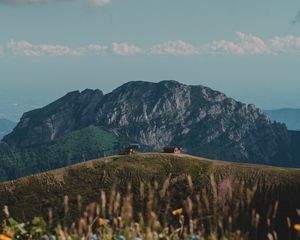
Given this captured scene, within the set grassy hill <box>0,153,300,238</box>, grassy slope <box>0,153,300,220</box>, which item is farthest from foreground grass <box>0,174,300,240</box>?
grassy slope <box>0,153,300,220</box>

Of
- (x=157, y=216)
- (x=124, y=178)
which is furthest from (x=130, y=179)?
(x=157, y=216)

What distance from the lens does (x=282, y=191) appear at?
331ft

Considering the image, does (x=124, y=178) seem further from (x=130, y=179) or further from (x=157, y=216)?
(x=157, y=216)

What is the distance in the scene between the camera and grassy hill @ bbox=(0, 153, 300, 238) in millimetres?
101625

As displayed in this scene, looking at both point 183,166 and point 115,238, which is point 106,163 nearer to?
point 183,166

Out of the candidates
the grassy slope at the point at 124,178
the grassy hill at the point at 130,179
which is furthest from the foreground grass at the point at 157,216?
the grassy slope at the point at 124,178

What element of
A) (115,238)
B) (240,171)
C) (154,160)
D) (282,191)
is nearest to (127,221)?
(115,238)

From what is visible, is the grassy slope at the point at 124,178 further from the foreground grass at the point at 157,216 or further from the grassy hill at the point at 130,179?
the foreground grass at the point at 157,216

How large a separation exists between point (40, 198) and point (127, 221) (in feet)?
337

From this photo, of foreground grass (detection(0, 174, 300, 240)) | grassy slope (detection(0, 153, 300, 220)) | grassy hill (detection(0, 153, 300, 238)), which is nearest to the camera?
foreground grass (detection(0, 174, 300, 240))

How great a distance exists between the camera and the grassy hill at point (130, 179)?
333 feet

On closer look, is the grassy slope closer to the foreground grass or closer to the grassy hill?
the grassy hill

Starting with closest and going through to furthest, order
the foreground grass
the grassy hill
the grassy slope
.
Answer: the foreground grass < the grassy hill < the grassy slope

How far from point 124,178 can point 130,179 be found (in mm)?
1321
